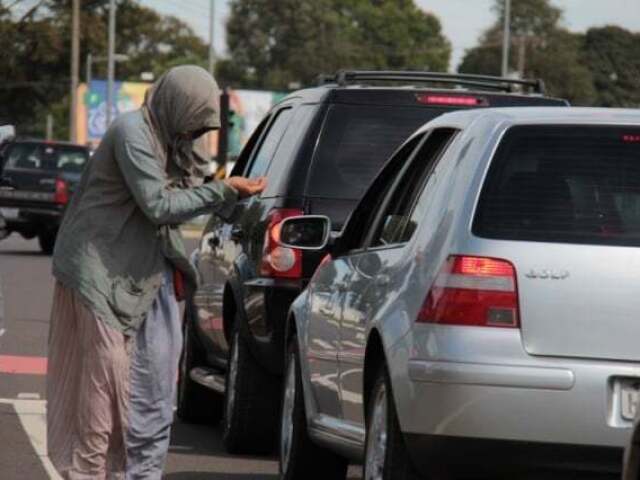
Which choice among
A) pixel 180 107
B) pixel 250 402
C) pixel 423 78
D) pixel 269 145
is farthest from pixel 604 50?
pixel 180 107

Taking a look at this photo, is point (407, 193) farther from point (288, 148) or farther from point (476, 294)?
point (288, 148)

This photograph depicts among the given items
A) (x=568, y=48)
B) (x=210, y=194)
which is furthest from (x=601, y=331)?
(x=568, y=48)

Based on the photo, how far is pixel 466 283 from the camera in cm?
675

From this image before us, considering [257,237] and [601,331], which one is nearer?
[601,331]

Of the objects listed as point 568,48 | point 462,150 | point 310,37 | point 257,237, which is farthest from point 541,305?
Result: point 310,37

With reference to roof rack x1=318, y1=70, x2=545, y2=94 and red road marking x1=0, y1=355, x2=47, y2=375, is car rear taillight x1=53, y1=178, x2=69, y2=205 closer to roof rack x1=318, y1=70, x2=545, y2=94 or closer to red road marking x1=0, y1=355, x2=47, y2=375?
red road marking x1=0, y1=355, x2=47, y2=375

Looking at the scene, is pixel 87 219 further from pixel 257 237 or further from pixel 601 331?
pixel 257 237

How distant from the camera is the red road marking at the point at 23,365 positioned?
591 inches

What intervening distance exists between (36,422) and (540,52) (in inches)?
3083

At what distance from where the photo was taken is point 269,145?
11.1 metres

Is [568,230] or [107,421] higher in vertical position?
[568,230]

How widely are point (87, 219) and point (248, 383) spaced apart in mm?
2966

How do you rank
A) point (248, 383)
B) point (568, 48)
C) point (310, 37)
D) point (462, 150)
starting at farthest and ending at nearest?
point (310, 37)
point (568, 48)
point (248, 383)
point (462, 150)

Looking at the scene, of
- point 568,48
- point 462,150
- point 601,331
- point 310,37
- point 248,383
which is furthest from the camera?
point 310,37
